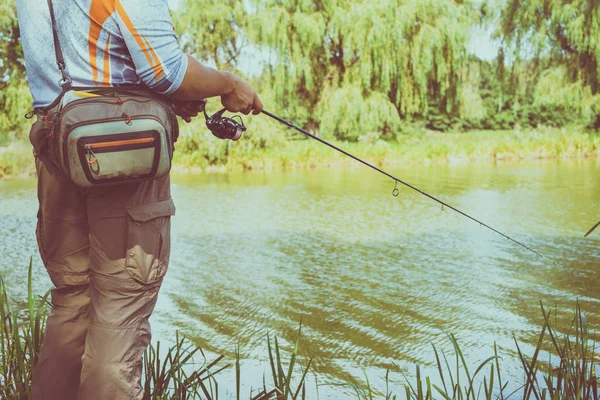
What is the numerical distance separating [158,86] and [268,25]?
13.1 m

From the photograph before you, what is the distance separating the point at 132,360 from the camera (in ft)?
5.47

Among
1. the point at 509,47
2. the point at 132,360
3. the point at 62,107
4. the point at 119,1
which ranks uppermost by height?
the point at 509,47

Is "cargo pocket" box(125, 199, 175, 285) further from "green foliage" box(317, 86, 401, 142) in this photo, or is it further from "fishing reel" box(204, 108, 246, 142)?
"green foliage" box(317, 86, 401, 142)

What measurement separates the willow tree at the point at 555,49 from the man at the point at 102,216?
1433 cm

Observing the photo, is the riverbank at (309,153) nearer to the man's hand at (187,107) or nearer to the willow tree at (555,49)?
the willow tree at (555,49)

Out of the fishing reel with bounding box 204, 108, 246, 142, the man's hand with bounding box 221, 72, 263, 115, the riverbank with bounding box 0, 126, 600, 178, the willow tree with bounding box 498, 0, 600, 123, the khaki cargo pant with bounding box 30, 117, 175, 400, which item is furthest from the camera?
the willow tree with bounding box 498, 0, 600, 123

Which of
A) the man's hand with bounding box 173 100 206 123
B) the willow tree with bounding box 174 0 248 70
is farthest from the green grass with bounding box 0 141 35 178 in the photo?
the man's hand with bounding box 173 100 206 123

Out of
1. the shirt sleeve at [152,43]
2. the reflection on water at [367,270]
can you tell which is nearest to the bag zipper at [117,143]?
the shirt sleeve at [152,43]

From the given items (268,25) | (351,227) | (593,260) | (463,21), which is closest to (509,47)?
(463,21)

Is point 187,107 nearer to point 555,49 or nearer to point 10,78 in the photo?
point 10,78

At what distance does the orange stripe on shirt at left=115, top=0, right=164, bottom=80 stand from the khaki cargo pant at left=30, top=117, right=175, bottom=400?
0.94ft

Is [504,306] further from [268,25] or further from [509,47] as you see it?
[509,47]

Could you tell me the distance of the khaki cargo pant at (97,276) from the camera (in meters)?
1.65

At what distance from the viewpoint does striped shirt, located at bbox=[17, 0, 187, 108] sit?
1543mm
